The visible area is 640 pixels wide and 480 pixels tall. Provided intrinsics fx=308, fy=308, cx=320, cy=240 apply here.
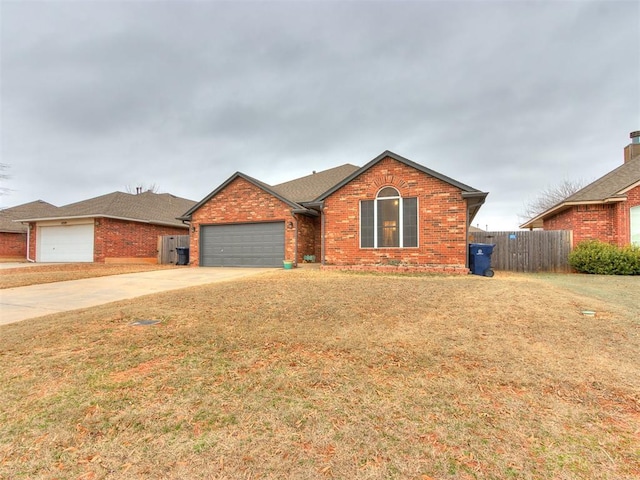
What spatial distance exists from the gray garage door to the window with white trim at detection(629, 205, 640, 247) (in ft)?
48.7

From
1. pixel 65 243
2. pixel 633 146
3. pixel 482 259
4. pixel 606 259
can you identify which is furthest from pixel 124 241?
pixel 633 146

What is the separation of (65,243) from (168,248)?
697cm

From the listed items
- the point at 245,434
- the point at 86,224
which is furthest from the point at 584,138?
the point at 86,224

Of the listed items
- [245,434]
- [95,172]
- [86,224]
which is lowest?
[245,434]

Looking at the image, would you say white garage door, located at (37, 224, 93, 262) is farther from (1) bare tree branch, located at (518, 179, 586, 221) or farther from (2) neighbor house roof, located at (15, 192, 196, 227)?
(1) bare tree branch, located at (518, 179, 586, 221)

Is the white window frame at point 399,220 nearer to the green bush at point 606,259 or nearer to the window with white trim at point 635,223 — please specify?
the green bush at point 606,259

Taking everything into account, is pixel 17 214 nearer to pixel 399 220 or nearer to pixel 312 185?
pixel 312 185

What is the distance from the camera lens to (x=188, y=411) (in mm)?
2580

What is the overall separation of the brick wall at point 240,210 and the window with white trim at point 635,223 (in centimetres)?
1422

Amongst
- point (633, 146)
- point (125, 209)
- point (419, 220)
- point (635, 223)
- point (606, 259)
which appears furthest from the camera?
point (125, 209)

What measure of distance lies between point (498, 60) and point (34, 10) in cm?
1619

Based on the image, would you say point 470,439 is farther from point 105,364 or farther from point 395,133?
point 395,133

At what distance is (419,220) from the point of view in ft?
37.7

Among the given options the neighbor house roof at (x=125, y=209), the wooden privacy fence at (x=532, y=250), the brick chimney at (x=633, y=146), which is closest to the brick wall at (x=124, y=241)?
the neighbor house roof at (x=125, y=209)
